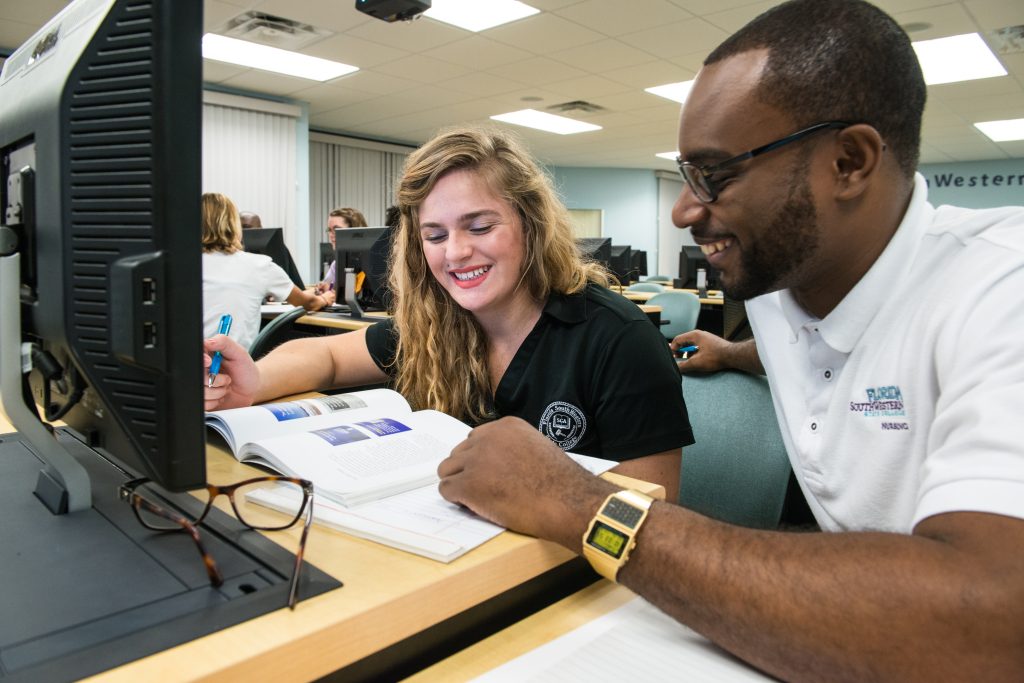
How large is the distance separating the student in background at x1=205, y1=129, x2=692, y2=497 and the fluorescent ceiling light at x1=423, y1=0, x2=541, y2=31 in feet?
10.7

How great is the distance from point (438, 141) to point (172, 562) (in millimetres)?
1056

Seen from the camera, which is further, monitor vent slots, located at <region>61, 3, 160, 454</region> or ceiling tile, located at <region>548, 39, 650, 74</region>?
ceiling tile, located at <region>548, 39, 650, 74</region>

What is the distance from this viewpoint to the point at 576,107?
7086mm

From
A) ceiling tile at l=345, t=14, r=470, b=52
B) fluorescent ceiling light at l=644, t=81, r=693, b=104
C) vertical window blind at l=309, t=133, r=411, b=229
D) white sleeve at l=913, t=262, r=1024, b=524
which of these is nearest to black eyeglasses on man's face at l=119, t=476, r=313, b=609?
white sleeve at l=913, t=262, r=1024, b=524

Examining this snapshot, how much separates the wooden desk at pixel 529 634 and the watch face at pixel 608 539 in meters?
0.07

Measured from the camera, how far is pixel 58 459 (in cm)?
70

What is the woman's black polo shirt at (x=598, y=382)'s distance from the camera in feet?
4.01

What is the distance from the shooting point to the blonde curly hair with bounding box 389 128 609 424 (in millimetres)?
1421

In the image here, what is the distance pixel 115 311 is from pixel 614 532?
45cm

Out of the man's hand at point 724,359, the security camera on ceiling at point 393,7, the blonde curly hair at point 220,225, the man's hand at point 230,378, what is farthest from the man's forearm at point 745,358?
the blonde curly hair at point 220,225

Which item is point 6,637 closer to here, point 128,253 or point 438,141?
point 128,253

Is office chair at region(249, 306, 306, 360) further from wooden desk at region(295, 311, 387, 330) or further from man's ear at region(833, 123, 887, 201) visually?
man's ear at region(833, 123, 887, 201)

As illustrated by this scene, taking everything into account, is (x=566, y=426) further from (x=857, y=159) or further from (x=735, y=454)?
(x=857, y=159)

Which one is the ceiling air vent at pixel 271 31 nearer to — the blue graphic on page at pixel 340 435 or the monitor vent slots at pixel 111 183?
the blue graphic on page at pixel 340 435
